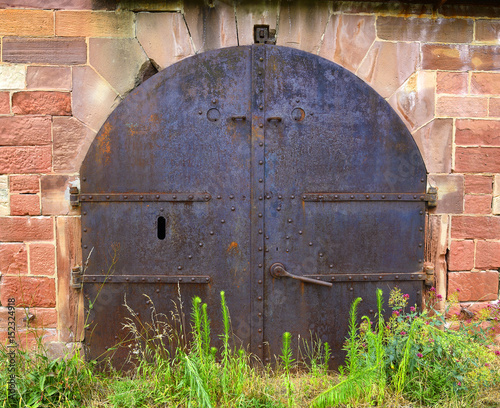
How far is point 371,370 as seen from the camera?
2.58 m

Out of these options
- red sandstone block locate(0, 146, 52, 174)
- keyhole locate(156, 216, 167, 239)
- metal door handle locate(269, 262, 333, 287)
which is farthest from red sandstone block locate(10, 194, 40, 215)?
metal door handle locate(269, 262, 333, 287)

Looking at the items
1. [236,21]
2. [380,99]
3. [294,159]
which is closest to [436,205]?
[380,99]

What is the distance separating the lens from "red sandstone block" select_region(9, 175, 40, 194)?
3.06m

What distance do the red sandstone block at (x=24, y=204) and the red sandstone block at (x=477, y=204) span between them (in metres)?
3.15

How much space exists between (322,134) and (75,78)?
1.81m

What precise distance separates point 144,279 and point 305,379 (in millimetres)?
1326

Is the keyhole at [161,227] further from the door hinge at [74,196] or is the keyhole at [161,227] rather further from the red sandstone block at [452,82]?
the red sandstone block at [452,82]

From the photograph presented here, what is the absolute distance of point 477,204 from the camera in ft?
10.5

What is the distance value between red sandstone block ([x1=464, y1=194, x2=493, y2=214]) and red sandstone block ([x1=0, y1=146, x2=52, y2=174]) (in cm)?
307

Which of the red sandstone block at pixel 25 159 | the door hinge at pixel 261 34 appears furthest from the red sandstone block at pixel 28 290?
the door hinge at pixel 261 34

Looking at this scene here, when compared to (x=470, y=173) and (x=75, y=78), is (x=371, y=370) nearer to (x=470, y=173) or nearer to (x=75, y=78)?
(x=470, y=173)

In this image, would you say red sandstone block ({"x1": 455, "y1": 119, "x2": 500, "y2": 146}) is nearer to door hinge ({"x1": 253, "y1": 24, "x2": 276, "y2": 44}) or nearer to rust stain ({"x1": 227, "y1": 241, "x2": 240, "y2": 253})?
door hinge ({"x1": 253, "y1": 24, "x2": 276, "y2": 44})

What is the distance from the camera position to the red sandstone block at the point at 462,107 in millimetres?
3168

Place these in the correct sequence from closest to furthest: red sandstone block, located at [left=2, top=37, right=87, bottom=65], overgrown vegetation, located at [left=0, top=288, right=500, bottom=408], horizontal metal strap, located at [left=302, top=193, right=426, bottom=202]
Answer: overgrown vegetation, located at [left=0, top=288, right=500, bottom=408]
red sandstone block, located at [left=2, top=37, right=87, bottom=65]
horizontal metal strap, located at [left=302, top=193, right=426, bottom=202]
